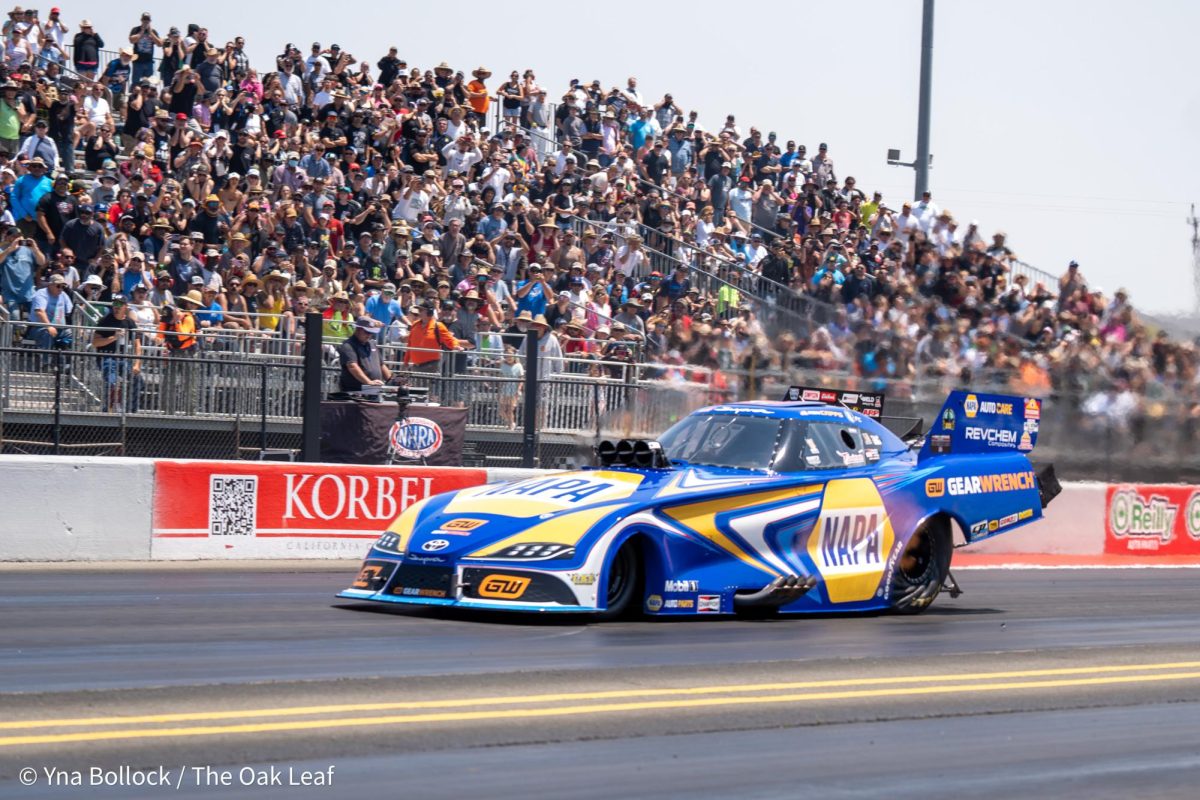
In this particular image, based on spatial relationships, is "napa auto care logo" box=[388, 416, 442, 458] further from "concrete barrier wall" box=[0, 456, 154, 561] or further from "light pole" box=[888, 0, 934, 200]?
"light pole" box=[888, 0, 934, 200]

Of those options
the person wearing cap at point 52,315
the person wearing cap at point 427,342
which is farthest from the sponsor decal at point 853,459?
the person wearing cap at point 52,315

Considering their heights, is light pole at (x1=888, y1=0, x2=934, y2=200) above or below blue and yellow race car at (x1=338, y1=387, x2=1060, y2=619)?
above

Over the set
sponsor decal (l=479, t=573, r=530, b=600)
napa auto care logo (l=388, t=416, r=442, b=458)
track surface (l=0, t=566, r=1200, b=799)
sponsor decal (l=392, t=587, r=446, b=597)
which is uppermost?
napa auto care logo (l=388, t=416, r=442, b=458)

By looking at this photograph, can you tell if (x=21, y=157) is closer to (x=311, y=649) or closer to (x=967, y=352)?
(x=967, y=352)

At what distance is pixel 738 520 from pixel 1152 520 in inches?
482

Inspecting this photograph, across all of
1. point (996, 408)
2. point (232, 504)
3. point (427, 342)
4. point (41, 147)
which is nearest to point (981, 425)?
point (996, 408)

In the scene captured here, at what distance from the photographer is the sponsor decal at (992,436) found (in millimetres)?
13945

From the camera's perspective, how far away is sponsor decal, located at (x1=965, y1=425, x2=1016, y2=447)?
1395 cm

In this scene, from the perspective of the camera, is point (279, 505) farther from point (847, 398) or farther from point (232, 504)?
point (847, 398)

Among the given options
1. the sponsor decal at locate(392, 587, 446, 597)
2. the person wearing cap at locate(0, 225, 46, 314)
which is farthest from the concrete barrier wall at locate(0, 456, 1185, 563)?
the sponsor decal at locate(392, 587, 446, 597)

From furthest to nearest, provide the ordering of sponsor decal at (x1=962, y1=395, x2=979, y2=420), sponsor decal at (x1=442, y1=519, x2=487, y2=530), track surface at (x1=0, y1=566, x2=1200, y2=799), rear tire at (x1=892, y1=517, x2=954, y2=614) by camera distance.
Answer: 1. sponsor decal at (x1=962, y1=395, x2=979, y2=420)
2. rear tire at (x1=892, y1=517, x2=954, y2=614)
3. sponsor decal at (x1=442, y1=519, x2=487, y2=530)
4. track surface at (x1=0, y1=566, x2=1200, y2=799)

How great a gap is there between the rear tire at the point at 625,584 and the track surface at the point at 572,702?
1.03 ft

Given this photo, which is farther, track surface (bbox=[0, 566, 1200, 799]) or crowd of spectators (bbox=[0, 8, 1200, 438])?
crowd of spectators (bbox=[0, 8, 1200, 438])

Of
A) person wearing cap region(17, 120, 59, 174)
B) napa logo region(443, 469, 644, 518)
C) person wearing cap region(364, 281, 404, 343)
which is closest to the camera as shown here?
Result: napa logo region(443, 469, 644, 518)
